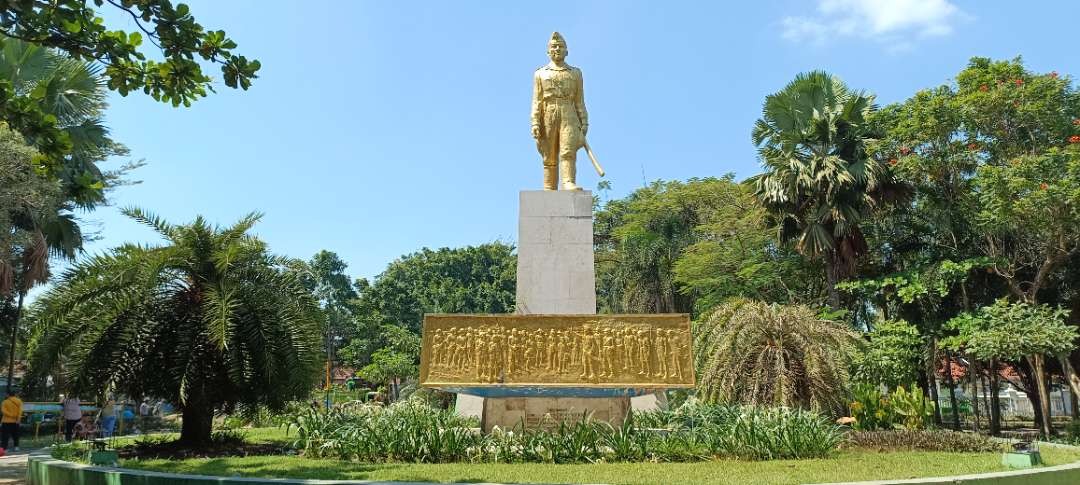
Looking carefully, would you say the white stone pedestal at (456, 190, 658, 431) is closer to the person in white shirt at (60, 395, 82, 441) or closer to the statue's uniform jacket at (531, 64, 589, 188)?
the statue's uniform jacket at (531, 64, 589, 188)

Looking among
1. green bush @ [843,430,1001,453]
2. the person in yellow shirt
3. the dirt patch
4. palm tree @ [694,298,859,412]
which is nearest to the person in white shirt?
the person in yellow shirt

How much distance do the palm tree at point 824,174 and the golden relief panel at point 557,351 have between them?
1065 centimetres

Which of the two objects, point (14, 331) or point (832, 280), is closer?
point (832, 280)

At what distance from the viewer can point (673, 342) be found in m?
10.3

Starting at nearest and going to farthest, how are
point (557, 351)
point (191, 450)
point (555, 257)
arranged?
1. point (557, 351)
2. point (191, 450)
3. point (555, 257)

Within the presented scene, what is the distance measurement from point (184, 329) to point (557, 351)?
5.14 meters

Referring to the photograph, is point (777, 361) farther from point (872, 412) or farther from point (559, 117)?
point (559, 117)

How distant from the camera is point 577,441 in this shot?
8.87 m

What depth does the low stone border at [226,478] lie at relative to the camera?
664cm

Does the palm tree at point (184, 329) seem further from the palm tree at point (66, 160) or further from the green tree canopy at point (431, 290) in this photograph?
the green tree canopy at point (431, 290)

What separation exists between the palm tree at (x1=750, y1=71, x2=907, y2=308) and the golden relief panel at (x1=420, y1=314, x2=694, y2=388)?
10.6m

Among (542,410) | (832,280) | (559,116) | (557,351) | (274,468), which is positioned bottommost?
(274,468)

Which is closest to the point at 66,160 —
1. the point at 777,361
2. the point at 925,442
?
the point at 777,361

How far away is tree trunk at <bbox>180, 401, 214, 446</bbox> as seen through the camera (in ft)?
34.9
